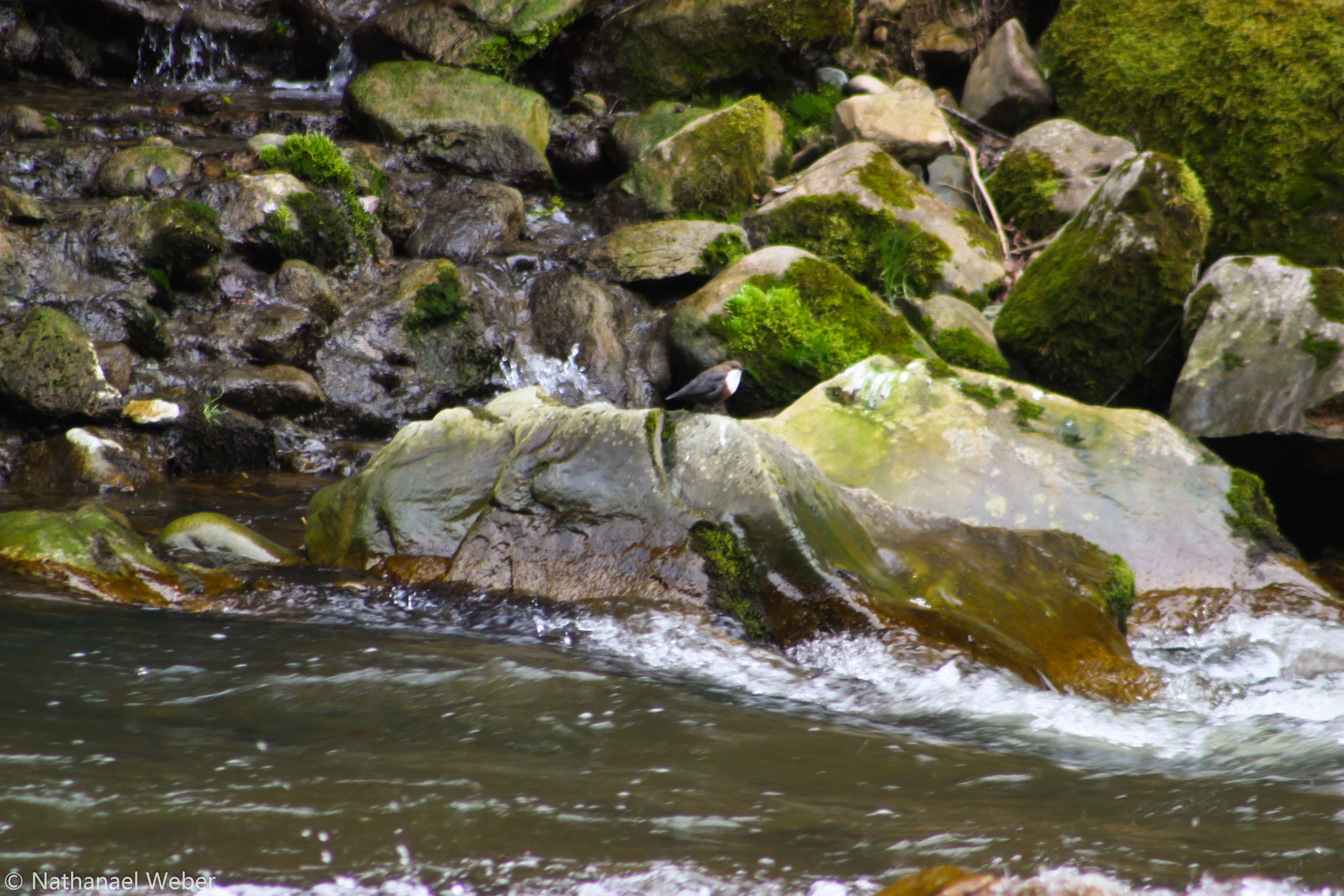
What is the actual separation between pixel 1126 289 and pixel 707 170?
529 centimetres

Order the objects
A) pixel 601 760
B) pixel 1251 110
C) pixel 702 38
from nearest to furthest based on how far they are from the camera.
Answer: pixel 601 760 → pixel 1251 110 → pixel 702 38

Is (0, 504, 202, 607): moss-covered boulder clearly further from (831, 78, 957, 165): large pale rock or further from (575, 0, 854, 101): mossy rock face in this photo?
(575, 0, 854, 101): mossy rock face

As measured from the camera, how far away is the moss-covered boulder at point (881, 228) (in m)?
8.41

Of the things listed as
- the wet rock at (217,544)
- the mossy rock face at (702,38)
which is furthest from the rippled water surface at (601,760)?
the mossy rock face at (702,38)

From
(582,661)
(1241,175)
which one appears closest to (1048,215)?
(1241,175)

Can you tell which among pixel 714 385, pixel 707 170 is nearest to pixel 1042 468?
pixel 714 385

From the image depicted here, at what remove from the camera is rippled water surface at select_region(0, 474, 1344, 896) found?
5.41 ft

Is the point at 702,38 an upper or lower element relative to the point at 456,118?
upper

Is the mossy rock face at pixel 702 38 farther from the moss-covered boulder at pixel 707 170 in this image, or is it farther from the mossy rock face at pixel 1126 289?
the mossy rock face at pixel 1126 289

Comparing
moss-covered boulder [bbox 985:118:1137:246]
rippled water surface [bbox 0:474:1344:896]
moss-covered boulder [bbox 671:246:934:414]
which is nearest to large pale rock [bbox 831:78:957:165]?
moss-covered boulder [bbox 985:118:1137:246]

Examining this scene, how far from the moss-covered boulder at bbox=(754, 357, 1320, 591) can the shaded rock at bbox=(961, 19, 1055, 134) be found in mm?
7648

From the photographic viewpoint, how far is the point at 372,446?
24.4 ft

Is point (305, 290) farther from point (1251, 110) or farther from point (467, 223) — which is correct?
point (1251, 110)

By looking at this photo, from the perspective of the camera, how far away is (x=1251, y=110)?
7.88m
